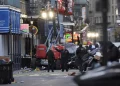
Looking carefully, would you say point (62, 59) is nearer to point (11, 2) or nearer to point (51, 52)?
point (51, 52)

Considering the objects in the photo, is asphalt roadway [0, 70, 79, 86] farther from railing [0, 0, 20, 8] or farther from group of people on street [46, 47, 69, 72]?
railing [0, 0, 20, 8]

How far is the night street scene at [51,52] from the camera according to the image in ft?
26.4

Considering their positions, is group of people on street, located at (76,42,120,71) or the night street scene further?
group of people on street, located at (76,42,120,71)

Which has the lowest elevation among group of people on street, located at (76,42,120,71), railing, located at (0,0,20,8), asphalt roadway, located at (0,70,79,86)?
asphalt roadway, located at (0,70,79,86)

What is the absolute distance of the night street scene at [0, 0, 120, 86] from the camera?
805 cm

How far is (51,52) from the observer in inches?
1316

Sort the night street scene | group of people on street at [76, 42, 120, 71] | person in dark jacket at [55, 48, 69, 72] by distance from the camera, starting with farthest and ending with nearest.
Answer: person in dark jacket at [55, 48, 69, 72]
group of people on street at [76, 42, 120, 71]
the night street scene

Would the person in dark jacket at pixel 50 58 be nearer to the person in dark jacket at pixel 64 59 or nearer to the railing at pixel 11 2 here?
the person in dark jacket at pixel 64 59

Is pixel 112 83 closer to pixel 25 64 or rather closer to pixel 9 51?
pixel 9 51

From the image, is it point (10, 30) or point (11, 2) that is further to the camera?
point (11, 2)

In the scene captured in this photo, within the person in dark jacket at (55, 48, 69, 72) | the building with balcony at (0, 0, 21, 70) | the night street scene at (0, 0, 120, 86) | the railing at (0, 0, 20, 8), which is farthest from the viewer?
the railing at (0, 0, 20, 8)


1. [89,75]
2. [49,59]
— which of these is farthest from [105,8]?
[49,59]

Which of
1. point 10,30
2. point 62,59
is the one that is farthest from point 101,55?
point 10,30

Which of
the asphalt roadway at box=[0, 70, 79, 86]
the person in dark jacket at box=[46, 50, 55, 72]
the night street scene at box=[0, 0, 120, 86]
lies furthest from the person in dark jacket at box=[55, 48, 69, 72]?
the asphalt roadway at box=[0, 70, 79, 86]
